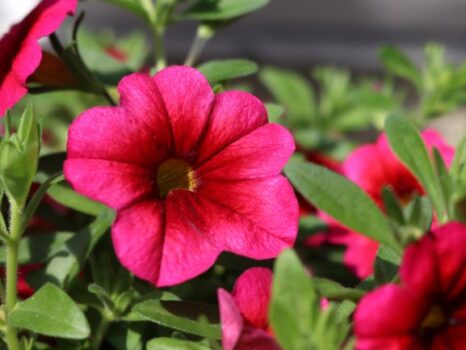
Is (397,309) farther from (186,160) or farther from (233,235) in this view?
(186,160)

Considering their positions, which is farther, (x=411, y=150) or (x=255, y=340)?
(x=411, y=150)

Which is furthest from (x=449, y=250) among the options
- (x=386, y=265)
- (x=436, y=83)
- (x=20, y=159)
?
(x=436, y=83)

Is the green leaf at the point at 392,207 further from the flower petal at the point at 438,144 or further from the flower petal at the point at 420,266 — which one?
the flower petal at the point at 438,144

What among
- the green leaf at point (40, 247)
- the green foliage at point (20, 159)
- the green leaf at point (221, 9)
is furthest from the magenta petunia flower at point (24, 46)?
the green leaf at point (221, 9)

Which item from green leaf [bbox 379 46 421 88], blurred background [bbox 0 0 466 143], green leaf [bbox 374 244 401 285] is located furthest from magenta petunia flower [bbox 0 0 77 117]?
blurred background [bbox 0 0 466 143]

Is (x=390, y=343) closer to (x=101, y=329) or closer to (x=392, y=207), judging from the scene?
Answer: (x=392, y=207)

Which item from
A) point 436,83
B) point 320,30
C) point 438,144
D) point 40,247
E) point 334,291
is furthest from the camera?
point 320,30

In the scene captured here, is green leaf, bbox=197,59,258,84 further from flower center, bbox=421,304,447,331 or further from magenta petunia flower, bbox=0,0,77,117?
flower center, bbox=421,304,447,331
